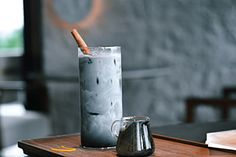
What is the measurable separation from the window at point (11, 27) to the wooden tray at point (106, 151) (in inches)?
92.0

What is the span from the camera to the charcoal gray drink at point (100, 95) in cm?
128

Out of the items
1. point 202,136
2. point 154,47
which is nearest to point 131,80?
point 154,47

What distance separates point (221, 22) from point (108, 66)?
7.67ft

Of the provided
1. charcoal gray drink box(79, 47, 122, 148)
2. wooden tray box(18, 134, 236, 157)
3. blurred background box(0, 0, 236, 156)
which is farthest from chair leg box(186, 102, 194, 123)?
charcoal gray drink box(79, 47, 122, 148)

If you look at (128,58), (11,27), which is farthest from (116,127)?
(11,27)

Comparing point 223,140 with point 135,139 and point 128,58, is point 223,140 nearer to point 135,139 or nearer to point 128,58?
point 135,139

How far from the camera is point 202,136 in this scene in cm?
143

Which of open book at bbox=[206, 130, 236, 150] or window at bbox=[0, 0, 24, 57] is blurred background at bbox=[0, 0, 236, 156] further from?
open book at bbox=[206, 130, 236, 150]

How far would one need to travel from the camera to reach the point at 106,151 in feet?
4.09

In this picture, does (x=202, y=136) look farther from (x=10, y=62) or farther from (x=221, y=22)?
(x=10, y=62)

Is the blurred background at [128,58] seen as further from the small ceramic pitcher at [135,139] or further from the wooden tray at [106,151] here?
the small ceramic pitcher at [135,139]

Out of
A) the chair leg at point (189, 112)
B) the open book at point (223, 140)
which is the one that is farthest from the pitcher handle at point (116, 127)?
the chair leg at point (189, 112)

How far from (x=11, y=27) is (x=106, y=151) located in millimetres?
2601

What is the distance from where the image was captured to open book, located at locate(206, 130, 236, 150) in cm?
123
